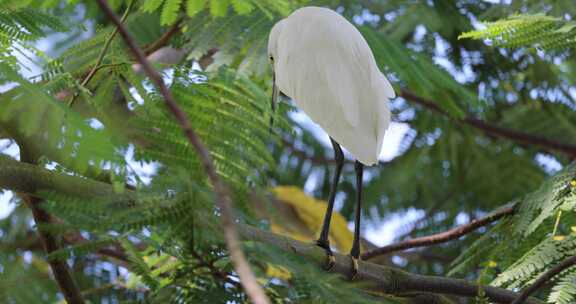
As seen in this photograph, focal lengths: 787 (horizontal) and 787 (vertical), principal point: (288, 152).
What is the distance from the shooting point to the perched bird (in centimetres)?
319

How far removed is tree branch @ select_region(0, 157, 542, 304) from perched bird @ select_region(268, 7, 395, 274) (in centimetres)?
22

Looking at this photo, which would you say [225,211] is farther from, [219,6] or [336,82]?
[336,82]

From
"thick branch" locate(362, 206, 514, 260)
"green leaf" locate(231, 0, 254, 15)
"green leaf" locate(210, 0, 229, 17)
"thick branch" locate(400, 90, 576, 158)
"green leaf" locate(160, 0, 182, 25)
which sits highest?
"thick branch" locate(400, 90, 576, 158)

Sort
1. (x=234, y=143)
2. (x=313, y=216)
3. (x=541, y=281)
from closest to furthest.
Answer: (x=541, y=281), (x=234, y=143), (x=313, y=216)

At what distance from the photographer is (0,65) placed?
2137 millimetres

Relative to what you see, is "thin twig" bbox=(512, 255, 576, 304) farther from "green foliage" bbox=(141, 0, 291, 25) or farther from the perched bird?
"green foliage" bbox=(141, 0, 291, 25)

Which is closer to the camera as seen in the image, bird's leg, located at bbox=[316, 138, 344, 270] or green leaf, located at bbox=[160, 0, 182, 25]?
bird's leg, located at bbox=[316, 138, 344, 270]

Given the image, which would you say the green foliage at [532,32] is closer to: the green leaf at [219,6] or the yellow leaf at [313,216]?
the green leaf at [219,6]

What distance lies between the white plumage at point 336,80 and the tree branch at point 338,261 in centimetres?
A: 52

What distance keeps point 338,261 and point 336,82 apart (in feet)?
2.54

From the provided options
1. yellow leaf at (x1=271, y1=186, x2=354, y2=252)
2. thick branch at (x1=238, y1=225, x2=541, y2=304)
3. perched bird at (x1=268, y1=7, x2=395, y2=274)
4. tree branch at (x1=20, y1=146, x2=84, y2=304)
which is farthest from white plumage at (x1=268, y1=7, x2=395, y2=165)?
yellow leaf at (x1=271, y1=186, x2=354, y2=252)

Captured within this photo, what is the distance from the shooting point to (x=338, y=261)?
2885 mm

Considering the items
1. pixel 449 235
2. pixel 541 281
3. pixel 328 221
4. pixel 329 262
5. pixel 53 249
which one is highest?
pixel 449 235

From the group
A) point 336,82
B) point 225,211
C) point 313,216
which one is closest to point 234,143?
point 336,82
